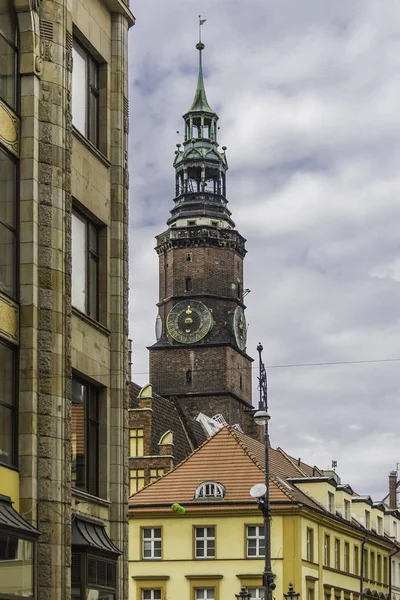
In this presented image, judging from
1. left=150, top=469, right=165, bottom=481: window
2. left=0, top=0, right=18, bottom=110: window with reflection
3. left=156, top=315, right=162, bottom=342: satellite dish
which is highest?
left=156, top=315, right=162, bottom=342: satellite dish

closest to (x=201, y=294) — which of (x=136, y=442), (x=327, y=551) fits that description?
(x=136, y=442)

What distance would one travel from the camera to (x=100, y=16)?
1224 inches

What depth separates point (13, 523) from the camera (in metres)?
23.5

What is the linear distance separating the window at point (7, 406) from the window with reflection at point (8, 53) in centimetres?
444

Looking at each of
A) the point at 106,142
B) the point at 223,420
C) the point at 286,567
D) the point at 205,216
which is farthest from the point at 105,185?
the point at 205,216

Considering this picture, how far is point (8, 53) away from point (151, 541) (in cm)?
3728

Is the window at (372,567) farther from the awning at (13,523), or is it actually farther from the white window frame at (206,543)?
the awning at (13,523)

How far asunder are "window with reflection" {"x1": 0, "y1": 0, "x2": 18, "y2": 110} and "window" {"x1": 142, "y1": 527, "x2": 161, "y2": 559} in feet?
121

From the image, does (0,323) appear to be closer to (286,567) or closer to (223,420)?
(286,567)

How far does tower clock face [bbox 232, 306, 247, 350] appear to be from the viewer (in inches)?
4596

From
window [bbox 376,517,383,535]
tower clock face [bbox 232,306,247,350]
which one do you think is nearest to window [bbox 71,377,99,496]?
window [bbox 376,517,383,535]

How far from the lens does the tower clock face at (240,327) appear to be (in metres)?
117

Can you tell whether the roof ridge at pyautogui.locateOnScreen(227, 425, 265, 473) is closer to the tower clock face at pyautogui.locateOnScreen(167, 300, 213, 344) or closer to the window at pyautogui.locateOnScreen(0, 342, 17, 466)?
the window at pyautogui.locateOnScreen(0, 342, 17, 466)

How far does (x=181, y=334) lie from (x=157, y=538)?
180ft
